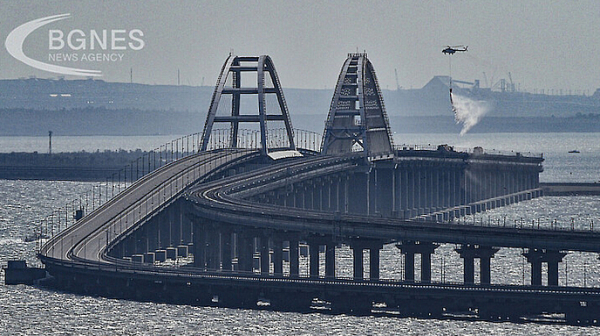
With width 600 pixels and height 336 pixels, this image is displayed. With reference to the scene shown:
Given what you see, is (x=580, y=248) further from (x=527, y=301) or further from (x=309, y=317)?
(x=309, y=317)

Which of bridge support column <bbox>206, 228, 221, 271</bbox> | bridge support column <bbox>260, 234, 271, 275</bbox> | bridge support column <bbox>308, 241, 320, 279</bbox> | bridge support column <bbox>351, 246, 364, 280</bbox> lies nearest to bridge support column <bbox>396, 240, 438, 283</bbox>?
bridge support column <bbox>351, 246, 364, 280</bbox>

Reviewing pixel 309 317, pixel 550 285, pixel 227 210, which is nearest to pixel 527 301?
pixel 550 285

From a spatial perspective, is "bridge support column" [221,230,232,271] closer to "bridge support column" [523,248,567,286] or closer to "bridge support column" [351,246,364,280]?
"bridge support column" [351,246,364,280]

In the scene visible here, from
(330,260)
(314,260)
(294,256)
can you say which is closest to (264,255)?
(294,256)

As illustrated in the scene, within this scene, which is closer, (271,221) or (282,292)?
(282,292)

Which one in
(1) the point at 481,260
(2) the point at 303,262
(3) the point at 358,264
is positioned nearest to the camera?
(1) the point at 481,260

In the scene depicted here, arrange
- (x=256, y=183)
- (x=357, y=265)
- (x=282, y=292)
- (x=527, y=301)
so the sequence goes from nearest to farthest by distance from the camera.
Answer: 1. (x=527, y=301)
2. (x=282, y=292)
3. (x=357, y=265)
4. (x=256, y=183)

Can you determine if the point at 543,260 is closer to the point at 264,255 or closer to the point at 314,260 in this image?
the point at 314,260

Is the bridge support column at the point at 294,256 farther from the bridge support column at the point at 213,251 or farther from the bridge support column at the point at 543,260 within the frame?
the bridge support column at the point at 543,260
